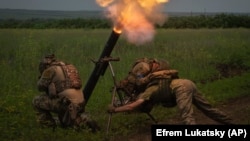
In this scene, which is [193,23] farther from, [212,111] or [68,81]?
[68,81]

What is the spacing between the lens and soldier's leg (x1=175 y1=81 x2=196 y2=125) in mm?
9375

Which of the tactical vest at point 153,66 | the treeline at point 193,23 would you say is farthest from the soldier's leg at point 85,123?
the treeline at point 193,23

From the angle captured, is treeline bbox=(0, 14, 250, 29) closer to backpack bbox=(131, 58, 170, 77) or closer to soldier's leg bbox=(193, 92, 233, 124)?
backpack bbox=(131, 58, 170, 77)

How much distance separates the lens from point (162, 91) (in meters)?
9.72

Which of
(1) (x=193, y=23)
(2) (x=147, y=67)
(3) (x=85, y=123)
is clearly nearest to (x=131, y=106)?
(2) (x=147, y=67)

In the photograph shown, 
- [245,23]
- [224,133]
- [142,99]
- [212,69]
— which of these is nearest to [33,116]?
[142,99]

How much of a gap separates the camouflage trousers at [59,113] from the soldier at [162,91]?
690mm

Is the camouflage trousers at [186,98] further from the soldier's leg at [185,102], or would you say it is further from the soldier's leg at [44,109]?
the soldier's leg at [44,109]

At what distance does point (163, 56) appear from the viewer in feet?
74.7

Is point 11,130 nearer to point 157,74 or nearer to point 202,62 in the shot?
point 157,74

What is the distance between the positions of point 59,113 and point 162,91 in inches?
89.3

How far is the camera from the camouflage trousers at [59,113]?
10.2 m

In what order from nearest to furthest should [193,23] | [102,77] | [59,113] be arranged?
[59,113] < [102,77] < [193,23]

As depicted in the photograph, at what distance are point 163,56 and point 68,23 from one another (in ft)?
143
